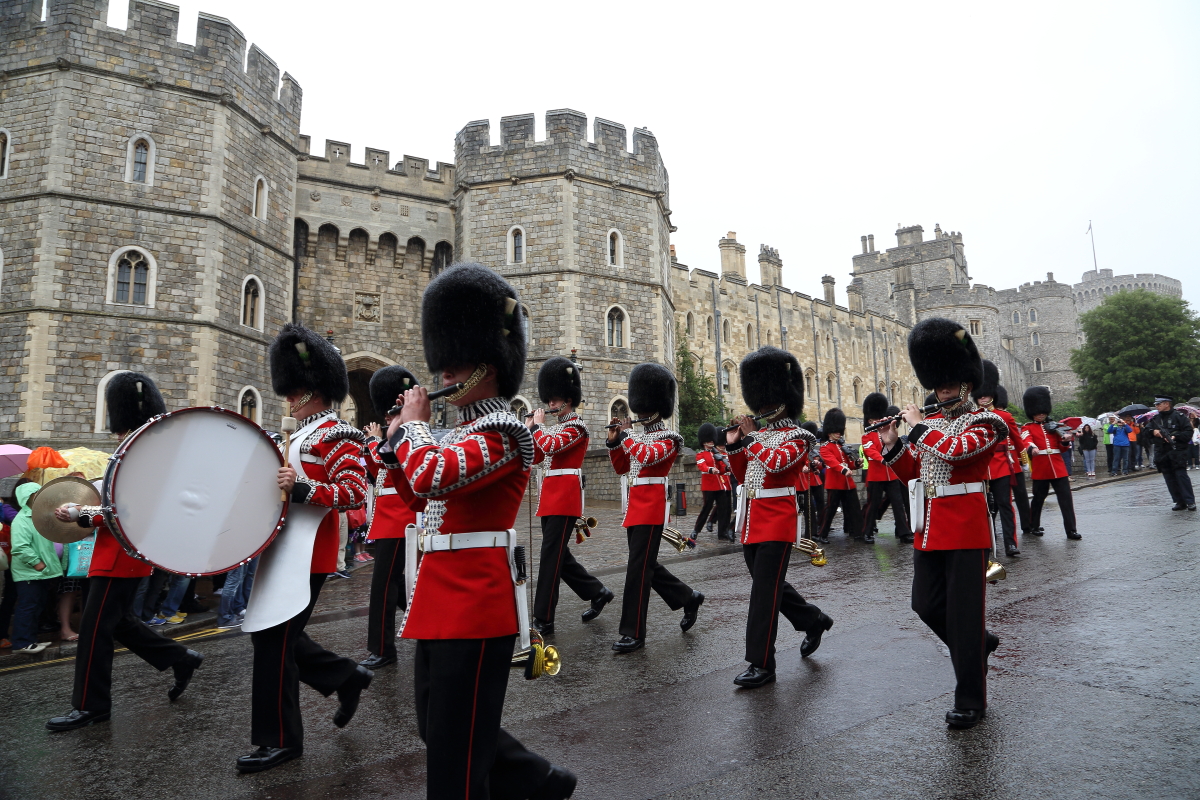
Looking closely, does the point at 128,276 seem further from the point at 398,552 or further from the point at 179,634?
the point at 398,552

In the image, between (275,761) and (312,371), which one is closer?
(275,761)

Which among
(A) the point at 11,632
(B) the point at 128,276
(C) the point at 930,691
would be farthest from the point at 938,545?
(B) the point at 128,276

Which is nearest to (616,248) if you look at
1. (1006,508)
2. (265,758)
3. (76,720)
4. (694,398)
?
(694,398)

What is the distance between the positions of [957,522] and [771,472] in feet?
3.74

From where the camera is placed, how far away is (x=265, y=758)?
Answer: 3545mm

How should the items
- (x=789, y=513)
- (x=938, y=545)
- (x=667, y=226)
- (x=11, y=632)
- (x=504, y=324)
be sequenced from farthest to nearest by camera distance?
(x=667, y=226)
(x=11, y=632)
(x=789, y=513)
(x=938, y=545)
(x=504, y=324)

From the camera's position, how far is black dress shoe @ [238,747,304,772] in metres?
3.51

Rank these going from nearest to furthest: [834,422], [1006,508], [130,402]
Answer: [130,402] < [1006,508] < [834,422]

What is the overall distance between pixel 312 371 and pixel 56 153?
56.2 feet

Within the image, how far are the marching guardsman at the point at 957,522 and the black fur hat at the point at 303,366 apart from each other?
3.17 meters

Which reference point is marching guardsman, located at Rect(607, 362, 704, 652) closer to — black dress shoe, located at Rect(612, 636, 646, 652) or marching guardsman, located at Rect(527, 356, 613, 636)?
black dress shoe, located at Rect(612, 636, 646, 652)

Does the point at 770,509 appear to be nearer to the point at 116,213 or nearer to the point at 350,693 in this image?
the point at 350,693

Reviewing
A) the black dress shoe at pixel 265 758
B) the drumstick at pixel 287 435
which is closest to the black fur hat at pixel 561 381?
the drumstick at pixel 287 435

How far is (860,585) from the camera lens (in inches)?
300
